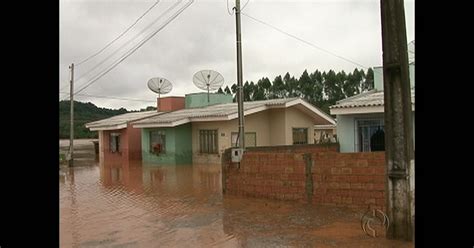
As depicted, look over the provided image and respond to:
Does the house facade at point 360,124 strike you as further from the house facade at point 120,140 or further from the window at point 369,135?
the house facade at point 120,140

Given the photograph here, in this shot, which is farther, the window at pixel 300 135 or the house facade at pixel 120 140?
the house facade at pixel 120 140

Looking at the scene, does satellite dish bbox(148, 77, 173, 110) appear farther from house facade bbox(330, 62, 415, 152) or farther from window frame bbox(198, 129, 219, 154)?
house facade bbox(330, 62, 415, 152)

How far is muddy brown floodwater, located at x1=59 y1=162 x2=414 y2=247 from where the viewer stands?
7535mm

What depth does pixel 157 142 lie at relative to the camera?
2859cm

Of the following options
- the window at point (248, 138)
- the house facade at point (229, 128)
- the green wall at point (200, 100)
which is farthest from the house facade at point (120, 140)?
the window at point (248, 138)

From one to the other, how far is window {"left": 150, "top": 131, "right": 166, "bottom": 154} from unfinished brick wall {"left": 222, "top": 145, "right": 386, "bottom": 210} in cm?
1545

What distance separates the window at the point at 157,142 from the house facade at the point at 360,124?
42.8ft

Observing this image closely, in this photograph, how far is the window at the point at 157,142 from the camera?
91.4 feet

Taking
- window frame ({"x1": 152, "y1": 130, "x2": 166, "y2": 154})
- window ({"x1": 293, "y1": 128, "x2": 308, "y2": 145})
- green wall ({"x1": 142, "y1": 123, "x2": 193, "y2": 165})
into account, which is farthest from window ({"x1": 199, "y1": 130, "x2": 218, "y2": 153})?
window ({"x1": 293, "y1": 128, "x2": 308, "y2": 145})

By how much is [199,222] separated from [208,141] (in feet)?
53.9

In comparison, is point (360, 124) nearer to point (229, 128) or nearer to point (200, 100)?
point (229, 128)
